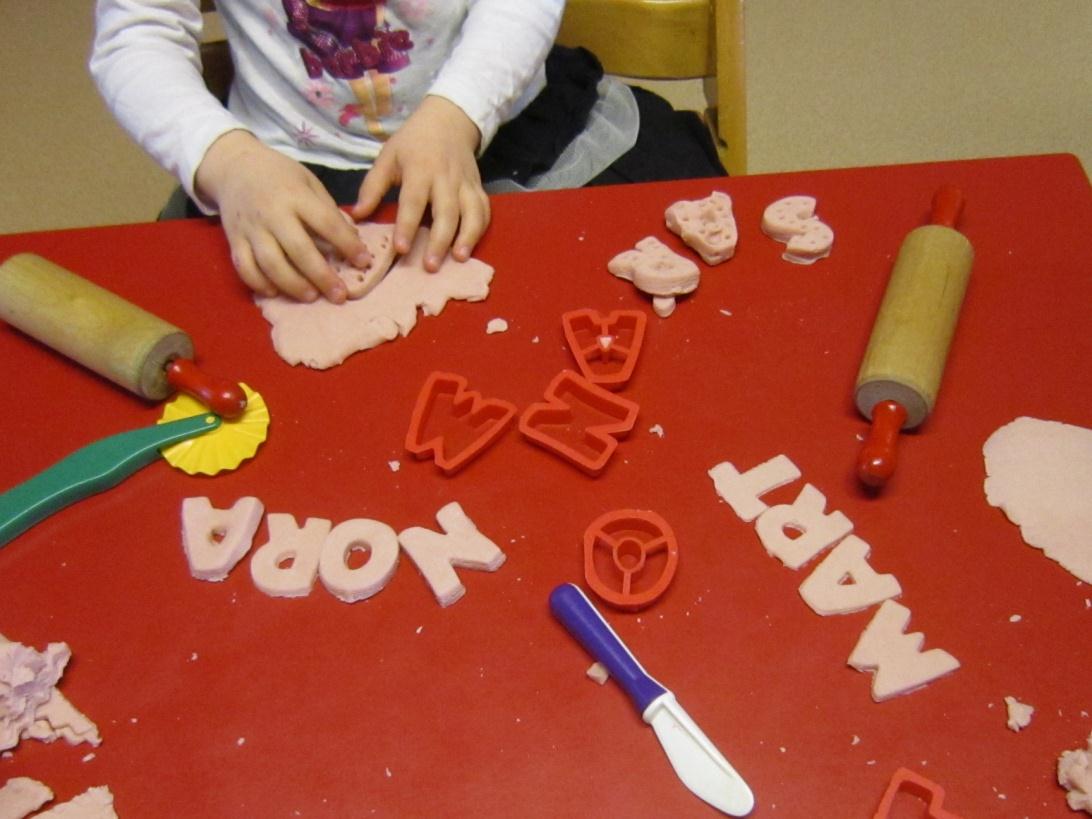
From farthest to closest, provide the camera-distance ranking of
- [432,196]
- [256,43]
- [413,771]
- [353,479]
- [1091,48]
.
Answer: [1091,48]
[256,43]
[432,196]
[353,479]
[413,771]

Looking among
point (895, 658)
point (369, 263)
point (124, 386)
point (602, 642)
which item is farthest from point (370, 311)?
point (895, 658)

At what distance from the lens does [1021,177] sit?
2.40 ft

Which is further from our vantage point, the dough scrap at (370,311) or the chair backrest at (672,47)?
the chair backrest at (672,47)

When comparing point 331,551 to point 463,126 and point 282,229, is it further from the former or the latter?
point 463,126

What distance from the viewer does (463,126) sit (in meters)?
0.79

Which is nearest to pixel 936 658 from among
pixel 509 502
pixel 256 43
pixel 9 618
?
pixel 509 502

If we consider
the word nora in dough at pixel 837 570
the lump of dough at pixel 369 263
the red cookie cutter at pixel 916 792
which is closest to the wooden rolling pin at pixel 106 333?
the lump of dough at pixel 369 263

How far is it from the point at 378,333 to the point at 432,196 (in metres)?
0.13

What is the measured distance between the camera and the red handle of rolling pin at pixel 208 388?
0.60 m

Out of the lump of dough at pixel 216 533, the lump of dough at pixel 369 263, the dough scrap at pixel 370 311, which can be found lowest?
the lump of dough at pixel 216 533

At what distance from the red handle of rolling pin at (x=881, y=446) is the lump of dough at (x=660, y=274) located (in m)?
0.16

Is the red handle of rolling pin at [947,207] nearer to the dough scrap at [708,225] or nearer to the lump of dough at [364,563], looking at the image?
the dough scrap at [708,225]

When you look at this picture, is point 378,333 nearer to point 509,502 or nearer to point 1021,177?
point 509,502

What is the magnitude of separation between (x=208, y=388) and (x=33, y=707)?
0.21m
